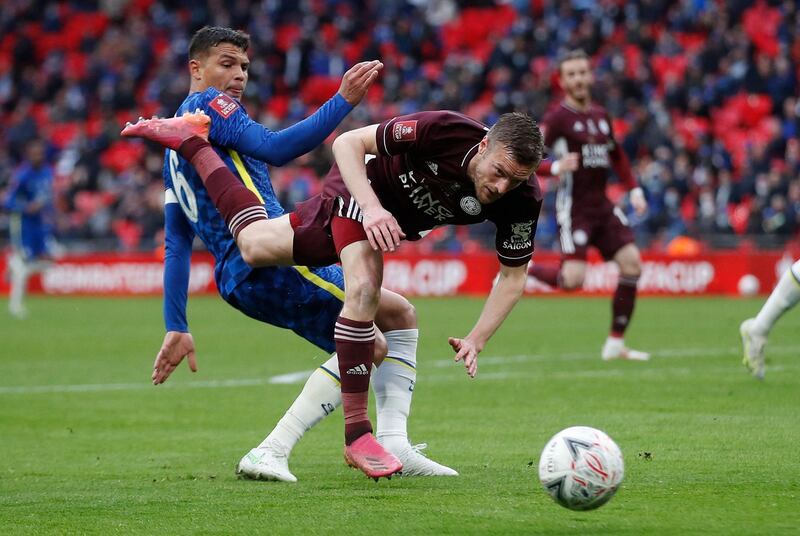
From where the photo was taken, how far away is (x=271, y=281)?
6598mm

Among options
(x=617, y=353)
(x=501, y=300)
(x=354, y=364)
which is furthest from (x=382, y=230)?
(x=617, y=353)

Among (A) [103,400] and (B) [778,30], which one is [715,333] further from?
(B) [778,30]

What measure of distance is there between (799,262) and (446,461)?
3.32 m

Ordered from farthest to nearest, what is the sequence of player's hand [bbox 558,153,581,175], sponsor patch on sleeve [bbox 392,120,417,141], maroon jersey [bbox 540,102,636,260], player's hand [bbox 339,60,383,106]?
maroon jersey [bbox 540,102,636,260] → player's hand [bbox 558,153,581,175] → player's hand [bbox 339,60,383,106] → sponsor patch on sleeve [bbox 392,120,417,141]

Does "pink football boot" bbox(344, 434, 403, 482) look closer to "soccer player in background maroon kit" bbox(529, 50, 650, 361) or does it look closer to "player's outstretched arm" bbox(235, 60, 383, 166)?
"player's outstretched arm" bbox(235, 60, 383, 166)

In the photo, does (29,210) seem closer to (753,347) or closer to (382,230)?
(753,347)

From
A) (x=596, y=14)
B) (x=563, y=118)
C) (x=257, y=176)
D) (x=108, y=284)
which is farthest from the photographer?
(x=596, y=14)

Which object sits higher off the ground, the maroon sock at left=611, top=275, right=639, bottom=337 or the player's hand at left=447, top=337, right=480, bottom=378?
the player's hand at left=447, top=337, right=480, bottom=378

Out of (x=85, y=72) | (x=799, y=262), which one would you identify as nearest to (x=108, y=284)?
(x=85, y=72)

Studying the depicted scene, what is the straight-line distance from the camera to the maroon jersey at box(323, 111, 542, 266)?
235 inches

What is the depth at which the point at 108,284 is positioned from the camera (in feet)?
85.3

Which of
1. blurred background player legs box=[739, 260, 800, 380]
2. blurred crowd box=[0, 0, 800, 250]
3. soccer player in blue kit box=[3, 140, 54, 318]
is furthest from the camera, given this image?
blurred crowd box=[0, 0, 800, 250]

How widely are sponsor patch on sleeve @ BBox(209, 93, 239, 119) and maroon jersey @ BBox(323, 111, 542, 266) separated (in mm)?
727

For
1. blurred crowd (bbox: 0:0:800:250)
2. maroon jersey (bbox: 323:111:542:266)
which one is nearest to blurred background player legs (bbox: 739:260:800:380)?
maroon jersey (bbox: 323:111:542:266)
